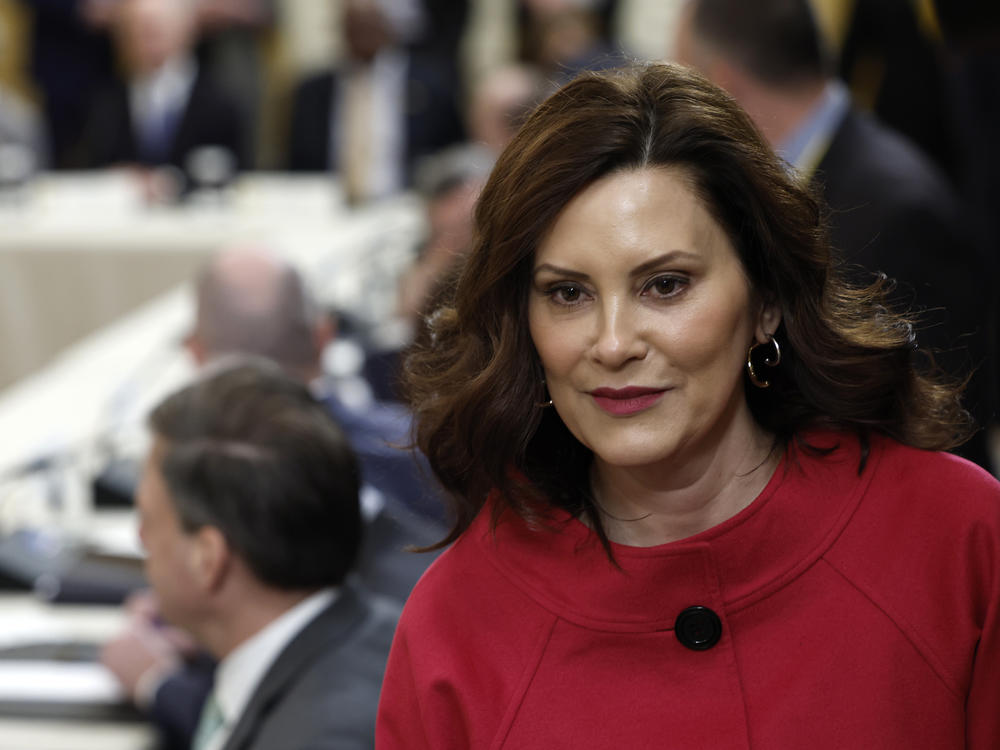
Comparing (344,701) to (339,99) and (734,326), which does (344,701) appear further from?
(339,99)

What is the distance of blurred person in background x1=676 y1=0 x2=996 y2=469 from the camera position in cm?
220

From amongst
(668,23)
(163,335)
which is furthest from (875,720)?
(668,23)

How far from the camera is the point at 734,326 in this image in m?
1.21

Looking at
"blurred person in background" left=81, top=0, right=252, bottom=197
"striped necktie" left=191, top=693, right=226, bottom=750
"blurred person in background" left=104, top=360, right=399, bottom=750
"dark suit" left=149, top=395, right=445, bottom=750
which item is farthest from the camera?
"blurred person in background" left=81, top=0, right=252, bottom=197

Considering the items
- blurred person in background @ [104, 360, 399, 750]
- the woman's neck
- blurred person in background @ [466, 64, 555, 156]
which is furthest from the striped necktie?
blurred person in background @ [466, 64, 555, 156]

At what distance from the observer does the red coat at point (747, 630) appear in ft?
3.81

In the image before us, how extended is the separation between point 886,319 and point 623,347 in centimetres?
32

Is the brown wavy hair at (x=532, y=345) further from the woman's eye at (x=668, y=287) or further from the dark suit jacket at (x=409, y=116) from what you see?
the dark suit jacket at (x=409, y=116)

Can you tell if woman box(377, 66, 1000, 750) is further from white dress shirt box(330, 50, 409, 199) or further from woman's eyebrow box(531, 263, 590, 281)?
white dress shirt box(330, 50, 409, 199)

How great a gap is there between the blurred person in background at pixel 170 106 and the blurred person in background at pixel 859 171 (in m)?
3.94

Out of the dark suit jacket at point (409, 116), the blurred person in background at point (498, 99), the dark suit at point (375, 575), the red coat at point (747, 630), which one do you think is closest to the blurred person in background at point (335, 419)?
the dark suit at point (375, 575)

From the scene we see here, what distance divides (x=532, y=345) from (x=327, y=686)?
0.65 m

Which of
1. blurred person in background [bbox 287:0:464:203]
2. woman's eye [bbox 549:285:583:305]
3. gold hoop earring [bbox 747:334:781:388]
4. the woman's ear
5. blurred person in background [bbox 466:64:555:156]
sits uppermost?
woman's eye [bbox 549:285:583:305]

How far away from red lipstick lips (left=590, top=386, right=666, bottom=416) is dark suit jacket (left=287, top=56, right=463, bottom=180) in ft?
17.4
